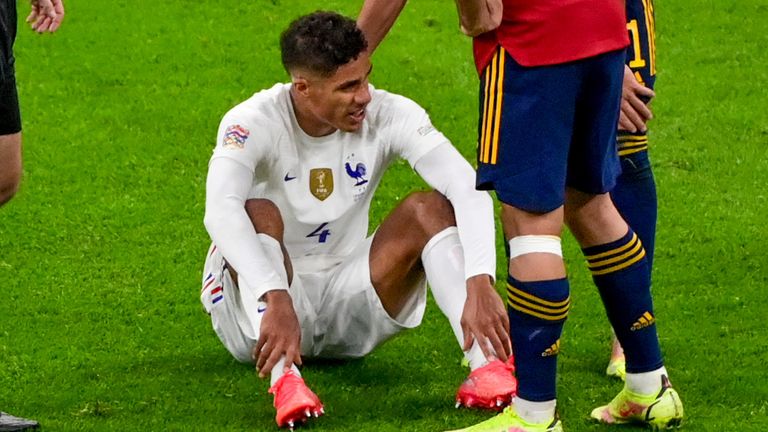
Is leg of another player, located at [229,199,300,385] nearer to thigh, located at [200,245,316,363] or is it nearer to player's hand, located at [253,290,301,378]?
thigh, located at [200,245,316,363]

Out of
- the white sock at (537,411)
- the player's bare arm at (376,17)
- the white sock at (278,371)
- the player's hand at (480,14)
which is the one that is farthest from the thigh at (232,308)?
the player's hand at (480,14)

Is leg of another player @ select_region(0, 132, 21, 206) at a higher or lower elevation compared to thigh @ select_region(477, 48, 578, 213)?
lower

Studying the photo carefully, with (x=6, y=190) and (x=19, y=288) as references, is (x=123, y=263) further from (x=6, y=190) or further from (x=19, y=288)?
(x=6, y=190)

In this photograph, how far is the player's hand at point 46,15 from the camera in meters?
5.10

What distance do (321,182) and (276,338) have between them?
0.71 meters

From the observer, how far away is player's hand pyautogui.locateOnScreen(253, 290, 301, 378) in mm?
4410

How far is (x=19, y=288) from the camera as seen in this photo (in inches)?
240

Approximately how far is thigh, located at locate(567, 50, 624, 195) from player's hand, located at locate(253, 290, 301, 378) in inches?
35.6

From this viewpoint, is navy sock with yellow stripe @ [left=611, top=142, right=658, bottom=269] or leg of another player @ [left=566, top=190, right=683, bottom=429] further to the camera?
navy sock with yellow stripe @ [left=611, top=142, right=658, bottom=269]

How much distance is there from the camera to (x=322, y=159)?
4930 mm

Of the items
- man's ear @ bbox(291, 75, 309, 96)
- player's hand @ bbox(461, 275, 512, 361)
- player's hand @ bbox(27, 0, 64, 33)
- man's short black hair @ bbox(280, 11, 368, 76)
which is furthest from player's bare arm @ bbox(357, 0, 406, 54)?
player's hand @ bbox(27, 0, 64, 33)

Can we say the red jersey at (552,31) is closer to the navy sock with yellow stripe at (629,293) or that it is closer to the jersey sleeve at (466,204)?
the navy sock with yellow stripe at (629,293)

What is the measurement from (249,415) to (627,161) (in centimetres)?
139

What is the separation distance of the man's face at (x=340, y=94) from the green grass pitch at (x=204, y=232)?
0.87 meters
